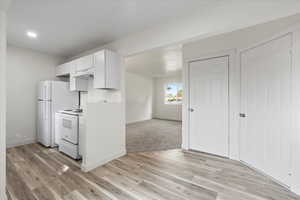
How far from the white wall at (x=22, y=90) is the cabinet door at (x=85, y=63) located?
145 centimetres

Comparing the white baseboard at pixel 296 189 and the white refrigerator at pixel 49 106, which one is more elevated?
the white refrigerator at pixel 49 106

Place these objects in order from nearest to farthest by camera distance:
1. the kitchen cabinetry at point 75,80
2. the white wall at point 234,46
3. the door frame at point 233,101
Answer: the white wall at point 234,46
the door frame at point 233,101
the kitchen cabinetry at point 75,80

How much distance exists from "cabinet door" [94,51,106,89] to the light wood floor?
1502 millimetres

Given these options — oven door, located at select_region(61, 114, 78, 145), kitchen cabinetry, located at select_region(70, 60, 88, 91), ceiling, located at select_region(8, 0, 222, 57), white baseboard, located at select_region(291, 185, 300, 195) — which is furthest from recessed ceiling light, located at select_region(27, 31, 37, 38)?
white baseboard, located at select_region(291, 185, 300, 195)

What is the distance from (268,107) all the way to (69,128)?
3.50 meters

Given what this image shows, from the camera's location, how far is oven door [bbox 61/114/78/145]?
Answer: 267 cm

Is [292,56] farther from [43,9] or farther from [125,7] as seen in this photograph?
[43,9]

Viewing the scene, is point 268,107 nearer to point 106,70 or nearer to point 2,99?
point 106,70

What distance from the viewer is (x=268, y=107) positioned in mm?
2107

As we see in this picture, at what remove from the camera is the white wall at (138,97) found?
686 centimetres

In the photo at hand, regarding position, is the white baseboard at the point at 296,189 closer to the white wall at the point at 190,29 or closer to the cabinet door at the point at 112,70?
the white wall at the point at 190,29

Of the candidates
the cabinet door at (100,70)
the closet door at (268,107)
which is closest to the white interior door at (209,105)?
the closet door at (268,107)

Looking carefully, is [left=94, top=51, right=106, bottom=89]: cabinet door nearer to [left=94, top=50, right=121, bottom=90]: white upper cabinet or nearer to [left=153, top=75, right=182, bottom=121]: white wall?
[left=94, top=50, right=121, bottom=90]: white upper cabinet

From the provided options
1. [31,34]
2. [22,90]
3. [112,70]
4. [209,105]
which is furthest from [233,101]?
[22,90]
